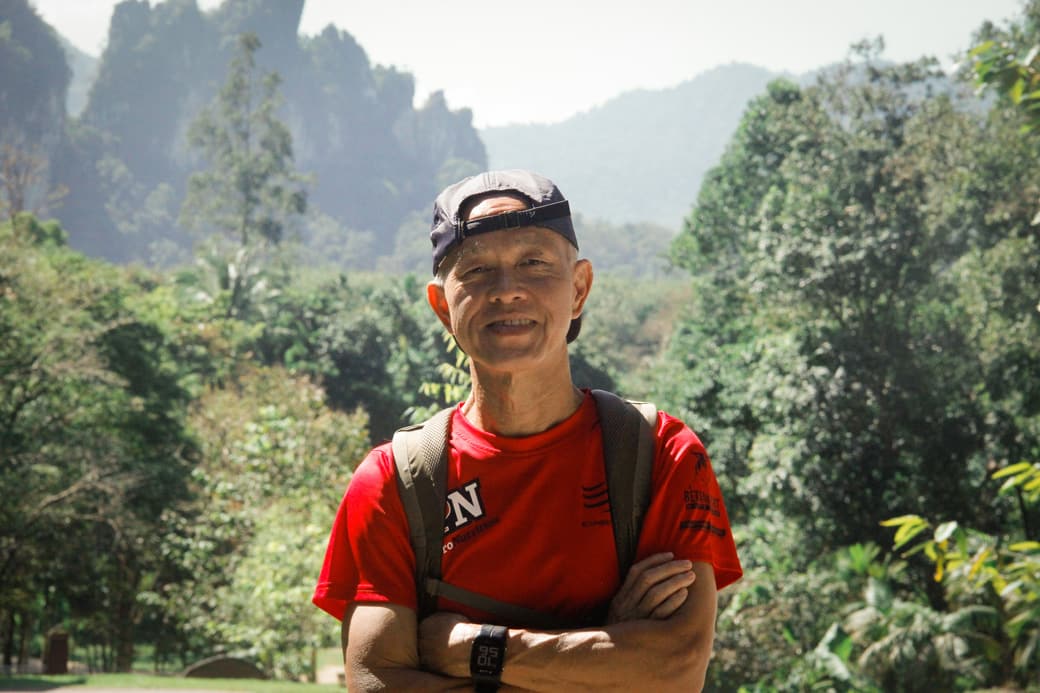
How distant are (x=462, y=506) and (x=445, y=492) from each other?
0.14 feet

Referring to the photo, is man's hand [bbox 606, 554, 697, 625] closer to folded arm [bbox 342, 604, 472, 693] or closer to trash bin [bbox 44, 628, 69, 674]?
folded arm [bbox 342, 604, 472, 693]

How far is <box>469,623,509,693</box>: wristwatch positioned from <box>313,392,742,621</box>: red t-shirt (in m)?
0.09

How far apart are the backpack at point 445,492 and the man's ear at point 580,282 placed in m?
0.23

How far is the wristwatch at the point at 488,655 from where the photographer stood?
183 cm

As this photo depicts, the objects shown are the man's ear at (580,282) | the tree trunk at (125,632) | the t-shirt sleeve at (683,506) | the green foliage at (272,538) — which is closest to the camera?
the t-shirt sleeve at (683,506)

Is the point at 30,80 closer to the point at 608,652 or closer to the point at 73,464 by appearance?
the point at 73,464

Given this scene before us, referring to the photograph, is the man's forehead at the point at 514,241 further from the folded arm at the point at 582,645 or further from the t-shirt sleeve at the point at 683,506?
the folded arm at the point at 582,645

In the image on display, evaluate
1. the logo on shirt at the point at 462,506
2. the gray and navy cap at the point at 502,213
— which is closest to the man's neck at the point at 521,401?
the logo on shirt at the point at 462,506

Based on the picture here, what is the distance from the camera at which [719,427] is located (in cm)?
2031

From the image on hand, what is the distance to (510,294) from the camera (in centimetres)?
196

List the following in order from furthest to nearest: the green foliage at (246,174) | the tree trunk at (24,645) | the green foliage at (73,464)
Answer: the green foliage at (246,174) → the tree trunk at (24,645) → the green foliage at (73,464)

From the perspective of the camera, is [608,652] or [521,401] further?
[521,401]

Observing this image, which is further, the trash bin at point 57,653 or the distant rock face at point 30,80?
the distant rock face at point 30,80

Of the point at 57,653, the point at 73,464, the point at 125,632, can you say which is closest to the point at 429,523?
the point at 57,653
